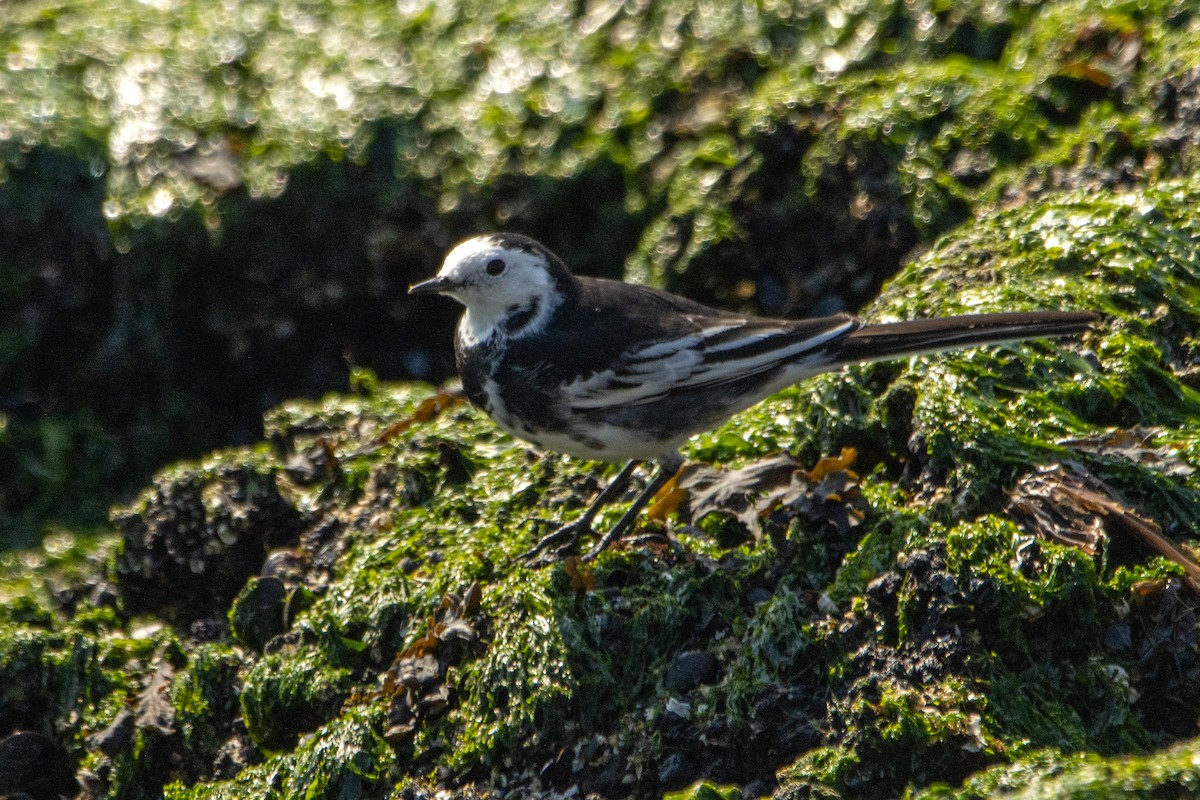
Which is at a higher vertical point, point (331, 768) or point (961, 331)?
point (961, 331)

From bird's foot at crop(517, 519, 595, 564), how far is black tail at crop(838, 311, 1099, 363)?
50.7 inches

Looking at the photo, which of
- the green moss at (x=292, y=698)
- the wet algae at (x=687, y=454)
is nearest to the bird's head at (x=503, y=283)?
the wet algae at (x=687, y=454)

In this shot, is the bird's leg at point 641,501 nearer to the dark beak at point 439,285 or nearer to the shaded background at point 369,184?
the dark beak at point 439,285

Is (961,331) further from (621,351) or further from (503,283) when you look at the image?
(503,283)

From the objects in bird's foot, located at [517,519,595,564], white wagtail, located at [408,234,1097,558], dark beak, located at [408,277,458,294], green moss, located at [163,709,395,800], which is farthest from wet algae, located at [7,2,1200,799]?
dark beak, located at [408,277,458,294]

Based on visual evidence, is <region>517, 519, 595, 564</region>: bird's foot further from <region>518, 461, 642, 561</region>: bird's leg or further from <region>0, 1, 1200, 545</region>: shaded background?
<region>0, 1, 1200, 545</region>: shaded background

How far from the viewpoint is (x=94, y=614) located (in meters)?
5.81

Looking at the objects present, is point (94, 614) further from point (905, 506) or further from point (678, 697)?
point (905, 506)

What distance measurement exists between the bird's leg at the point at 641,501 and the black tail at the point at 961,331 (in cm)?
Result: 87

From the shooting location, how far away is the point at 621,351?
483 centimetres

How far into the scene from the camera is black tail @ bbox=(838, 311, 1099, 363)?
15.0 ft

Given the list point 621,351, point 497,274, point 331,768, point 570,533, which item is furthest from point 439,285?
point 331,768

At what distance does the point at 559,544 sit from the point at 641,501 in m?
0.38

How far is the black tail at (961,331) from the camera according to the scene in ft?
15.0
